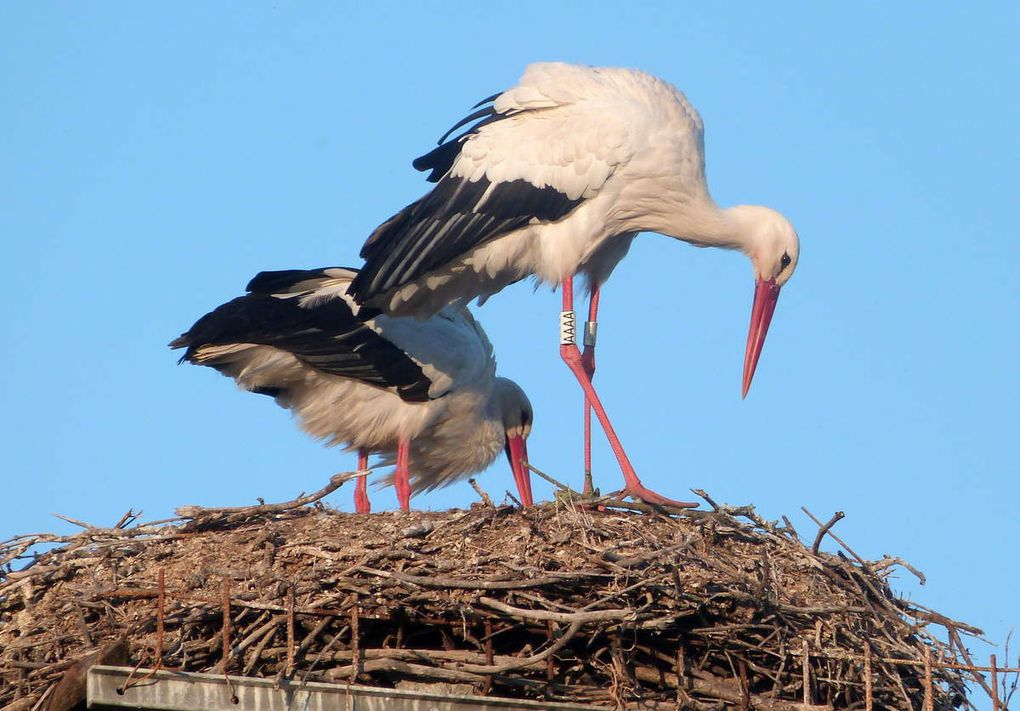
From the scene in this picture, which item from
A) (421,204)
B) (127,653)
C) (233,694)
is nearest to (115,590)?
(127,653)

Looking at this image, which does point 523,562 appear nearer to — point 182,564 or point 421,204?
point 182,564

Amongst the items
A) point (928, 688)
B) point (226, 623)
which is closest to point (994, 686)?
point (928, 688)

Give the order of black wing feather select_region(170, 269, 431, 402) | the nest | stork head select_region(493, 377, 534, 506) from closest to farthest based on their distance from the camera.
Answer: the nest, black wing feather select_region(170, 269, 431, 402), stork head select_region(493, 377, 534, 506)

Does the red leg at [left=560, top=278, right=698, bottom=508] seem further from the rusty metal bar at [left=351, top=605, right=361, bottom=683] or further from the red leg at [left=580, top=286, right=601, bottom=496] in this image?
the rusty metal bar at [left=351, top=605, right=361, bottom=683]

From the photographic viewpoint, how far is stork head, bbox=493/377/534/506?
33.7 ft

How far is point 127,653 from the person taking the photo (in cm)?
604

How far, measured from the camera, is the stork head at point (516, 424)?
10258 millimetres

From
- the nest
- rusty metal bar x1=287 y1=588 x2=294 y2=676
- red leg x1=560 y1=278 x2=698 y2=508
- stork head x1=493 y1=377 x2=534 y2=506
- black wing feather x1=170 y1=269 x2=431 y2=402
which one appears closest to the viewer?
rusty metal bar x1=287 y1=588 x2=294 y2=676

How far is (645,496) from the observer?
754cm

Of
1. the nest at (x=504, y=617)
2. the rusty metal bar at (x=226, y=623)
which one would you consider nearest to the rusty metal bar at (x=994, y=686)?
the nest at (x=504, y=617)

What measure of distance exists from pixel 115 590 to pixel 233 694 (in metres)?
0.78

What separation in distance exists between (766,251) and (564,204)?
104 centimetres

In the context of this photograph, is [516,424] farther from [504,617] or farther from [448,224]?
[504,617]

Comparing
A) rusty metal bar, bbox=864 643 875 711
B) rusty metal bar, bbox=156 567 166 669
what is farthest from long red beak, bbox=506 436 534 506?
rusty metal bar, bbox=156 567 166 669
